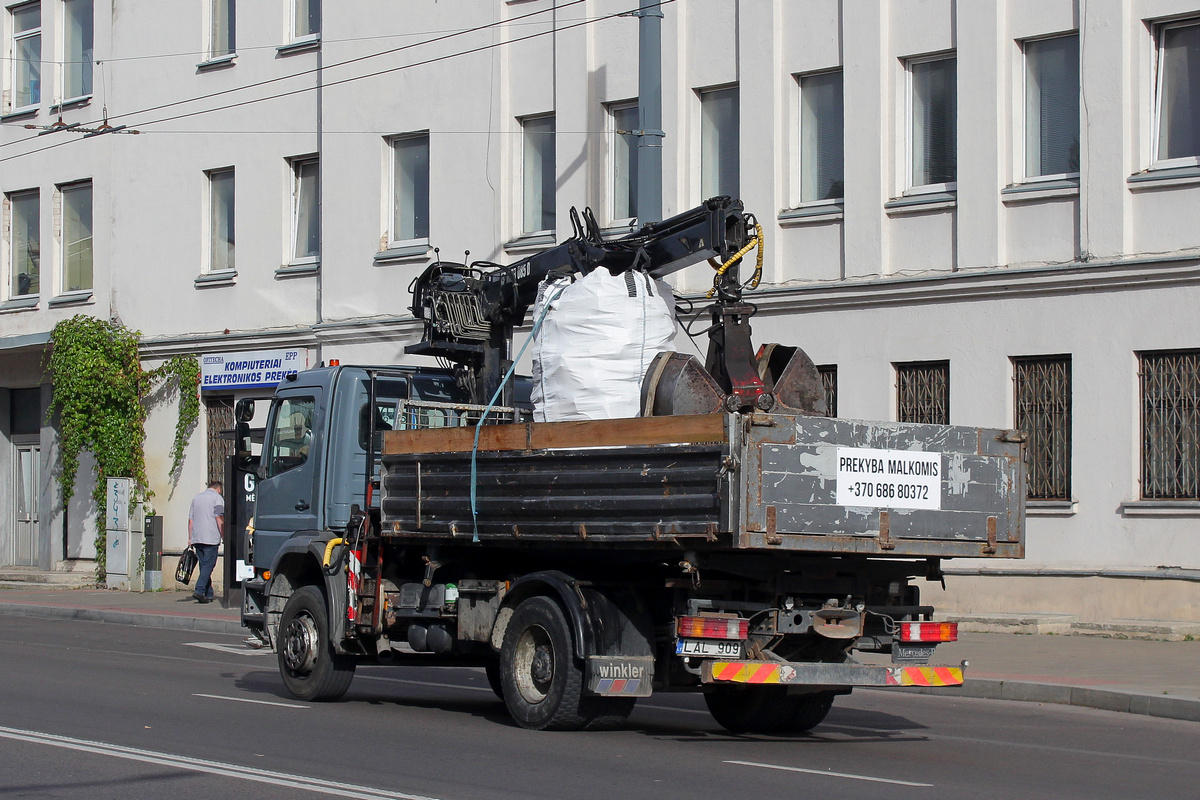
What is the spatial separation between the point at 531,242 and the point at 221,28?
27.3 feet

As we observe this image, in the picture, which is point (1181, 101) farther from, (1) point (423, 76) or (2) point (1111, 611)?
(1) point (423, 76)

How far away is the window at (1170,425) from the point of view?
55.0ft

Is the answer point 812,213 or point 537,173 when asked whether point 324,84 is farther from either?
point 812,213

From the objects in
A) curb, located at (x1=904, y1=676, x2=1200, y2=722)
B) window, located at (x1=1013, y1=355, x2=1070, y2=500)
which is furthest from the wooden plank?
window, located at (x1=1013, y1=355, x2=1070, y2=500)

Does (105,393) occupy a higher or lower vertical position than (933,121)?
lower

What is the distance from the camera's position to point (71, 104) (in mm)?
29562

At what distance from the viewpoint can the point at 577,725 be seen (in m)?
10.0

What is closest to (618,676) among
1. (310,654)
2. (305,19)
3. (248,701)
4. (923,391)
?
(310,654)

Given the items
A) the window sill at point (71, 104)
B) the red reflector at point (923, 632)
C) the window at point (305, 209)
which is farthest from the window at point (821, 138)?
the window sill at point (71, 104)

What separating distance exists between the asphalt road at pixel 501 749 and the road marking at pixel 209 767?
0.05 feet

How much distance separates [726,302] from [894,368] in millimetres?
9252

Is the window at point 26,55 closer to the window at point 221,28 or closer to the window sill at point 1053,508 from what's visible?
the window at point 221,28

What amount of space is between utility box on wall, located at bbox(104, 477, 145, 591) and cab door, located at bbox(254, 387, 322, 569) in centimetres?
1424

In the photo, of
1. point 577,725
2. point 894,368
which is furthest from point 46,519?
point 577,725
